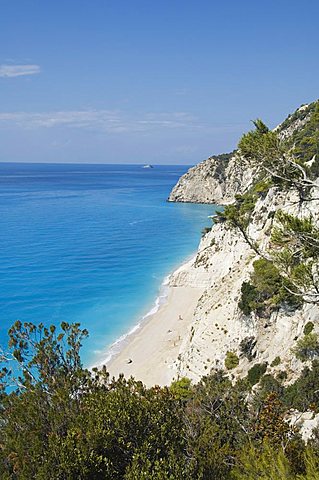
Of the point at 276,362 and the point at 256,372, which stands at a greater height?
the point at 256,372

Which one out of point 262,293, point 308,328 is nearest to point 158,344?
point 262,293

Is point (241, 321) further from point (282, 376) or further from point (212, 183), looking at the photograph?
point (212, 183)

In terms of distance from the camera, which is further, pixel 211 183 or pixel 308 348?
pixel 211 183

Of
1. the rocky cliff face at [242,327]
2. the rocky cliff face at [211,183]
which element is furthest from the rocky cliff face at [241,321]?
the rocky cliff face at [211,183]

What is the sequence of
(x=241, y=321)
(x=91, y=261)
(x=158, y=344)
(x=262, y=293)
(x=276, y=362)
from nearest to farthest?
1. (x=276, y=362)
2. (x=262, y=293)
3. (x=241, y=321)
4. (x=158, y=344)
5. (x=91, y=261)

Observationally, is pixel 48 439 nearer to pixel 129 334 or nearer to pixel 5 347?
pixel 5 347

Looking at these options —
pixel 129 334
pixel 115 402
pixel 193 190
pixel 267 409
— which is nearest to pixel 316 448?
pixel 267 409

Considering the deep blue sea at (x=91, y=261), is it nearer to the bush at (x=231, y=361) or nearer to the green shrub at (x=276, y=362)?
the bush at (x=231, y=361)
